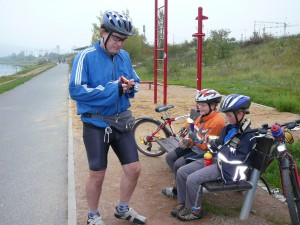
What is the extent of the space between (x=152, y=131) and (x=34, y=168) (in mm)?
1938

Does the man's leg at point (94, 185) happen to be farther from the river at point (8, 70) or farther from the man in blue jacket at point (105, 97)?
the river at point (8, 70)

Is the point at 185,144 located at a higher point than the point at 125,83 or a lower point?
lower

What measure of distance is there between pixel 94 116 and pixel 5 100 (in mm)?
12578

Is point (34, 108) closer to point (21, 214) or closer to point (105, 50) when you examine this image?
point (21, 214)

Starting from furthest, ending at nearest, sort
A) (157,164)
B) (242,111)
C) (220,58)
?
(220,58), (157,164), (242,111)

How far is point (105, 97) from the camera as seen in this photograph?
125 inches

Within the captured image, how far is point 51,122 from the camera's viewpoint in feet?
31.8

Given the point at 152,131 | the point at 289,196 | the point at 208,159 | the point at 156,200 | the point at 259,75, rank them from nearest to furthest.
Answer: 1. the point at 289,196
2. the point at 208,159
3. the point at 156,200
4. the point at 152,131
5. the point at 259,75

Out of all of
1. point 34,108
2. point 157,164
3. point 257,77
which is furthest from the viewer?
point 257,77

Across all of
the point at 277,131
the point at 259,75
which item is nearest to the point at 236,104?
the point at 277,131

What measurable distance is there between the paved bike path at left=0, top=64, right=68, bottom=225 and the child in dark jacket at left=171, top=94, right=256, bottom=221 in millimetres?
1352

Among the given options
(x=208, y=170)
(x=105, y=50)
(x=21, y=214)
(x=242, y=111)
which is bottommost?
(x=21, y=214)

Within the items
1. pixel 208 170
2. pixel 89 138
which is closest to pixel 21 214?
pixel 89 138

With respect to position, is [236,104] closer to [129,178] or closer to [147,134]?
[129,178]
